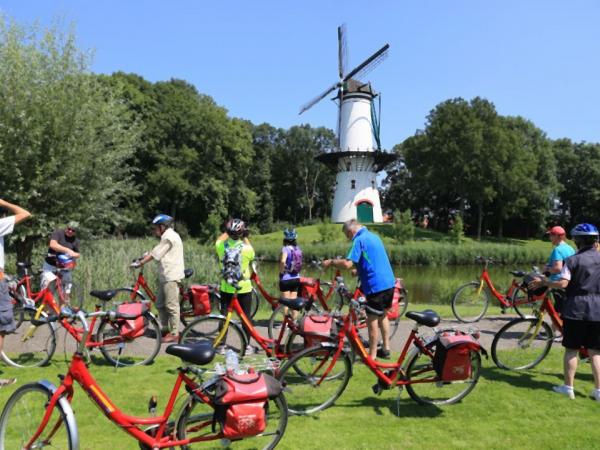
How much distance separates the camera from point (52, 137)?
1309 cm

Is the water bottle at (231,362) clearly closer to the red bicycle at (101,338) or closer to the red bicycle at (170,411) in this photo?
the red bicycle at (170,411)

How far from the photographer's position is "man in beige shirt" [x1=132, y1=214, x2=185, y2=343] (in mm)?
7035

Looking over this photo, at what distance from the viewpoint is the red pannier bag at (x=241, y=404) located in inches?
129

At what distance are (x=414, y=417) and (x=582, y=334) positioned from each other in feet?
6.94

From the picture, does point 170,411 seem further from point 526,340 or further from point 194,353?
point 526,340

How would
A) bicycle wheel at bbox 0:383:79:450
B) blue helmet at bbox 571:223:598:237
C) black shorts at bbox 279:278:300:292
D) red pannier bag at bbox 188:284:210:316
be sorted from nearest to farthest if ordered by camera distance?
bicycle wheel at bbox 0:383:79:450 → blue helmet at bbox 571:223:598:237 → red pannier bag at bbox 188:284:210:316 → black shorts at bbox 279:278:300:292

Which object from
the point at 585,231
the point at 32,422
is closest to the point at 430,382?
the point at 585,231

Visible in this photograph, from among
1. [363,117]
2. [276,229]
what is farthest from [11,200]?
[276,229]

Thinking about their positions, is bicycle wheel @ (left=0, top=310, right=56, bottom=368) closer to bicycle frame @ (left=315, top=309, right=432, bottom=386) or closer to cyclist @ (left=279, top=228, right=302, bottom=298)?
cyclist @ (left=279, top=228, right=302, bottom=298)

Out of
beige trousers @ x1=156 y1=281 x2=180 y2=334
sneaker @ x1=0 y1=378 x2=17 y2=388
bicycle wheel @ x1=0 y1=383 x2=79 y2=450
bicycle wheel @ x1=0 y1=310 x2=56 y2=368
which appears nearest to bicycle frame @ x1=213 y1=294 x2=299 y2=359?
beige trousers @ x1=156 y1=281 x2=180 y2=334

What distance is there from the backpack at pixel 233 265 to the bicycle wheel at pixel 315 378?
1.82m

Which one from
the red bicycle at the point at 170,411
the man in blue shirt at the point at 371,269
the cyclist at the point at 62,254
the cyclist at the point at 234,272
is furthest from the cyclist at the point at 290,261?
the red bicycle at the point at 170,411

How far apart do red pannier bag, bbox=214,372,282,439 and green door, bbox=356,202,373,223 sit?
1812 inches

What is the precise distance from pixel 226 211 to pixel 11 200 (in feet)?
109
